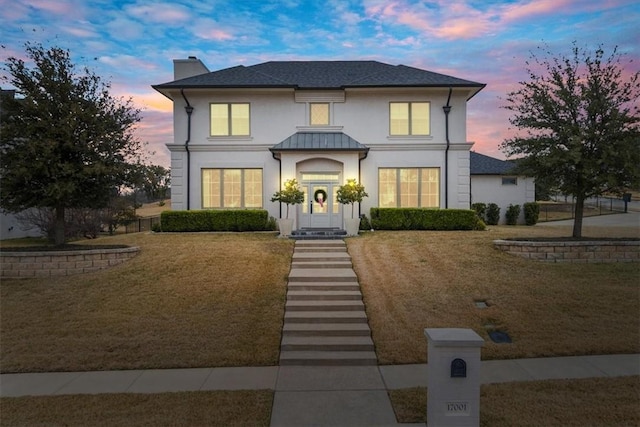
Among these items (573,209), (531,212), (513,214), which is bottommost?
(513,214)

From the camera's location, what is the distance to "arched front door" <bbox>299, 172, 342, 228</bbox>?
60.7 feet

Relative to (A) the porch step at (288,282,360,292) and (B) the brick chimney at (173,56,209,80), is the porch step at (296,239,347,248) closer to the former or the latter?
(A) the porch step at (288,282,360,292)

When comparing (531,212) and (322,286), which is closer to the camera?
(322,286)

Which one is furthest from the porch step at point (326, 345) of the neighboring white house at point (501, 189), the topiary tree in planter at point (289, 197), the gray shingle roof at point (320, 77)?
the neighboring white house at point (501, 189)

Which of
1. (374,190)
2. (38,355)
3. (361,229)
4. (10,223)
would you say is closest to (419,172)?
(374,190)

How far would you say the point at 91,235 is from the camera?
1094 inches

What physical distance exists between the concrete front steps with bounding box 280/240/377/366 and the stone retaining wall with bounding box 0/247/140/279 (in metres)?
6.19

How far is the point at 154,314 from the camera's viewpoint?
30.6 ft

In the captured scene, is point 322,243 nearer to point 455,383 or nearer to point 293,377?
point 293,377

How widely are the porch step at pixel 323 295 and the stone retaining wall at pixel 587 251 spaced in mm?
6148

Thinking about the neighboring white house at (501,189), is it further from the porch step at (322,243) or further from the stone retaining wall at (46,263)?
the stone retaining wall at (46,263)

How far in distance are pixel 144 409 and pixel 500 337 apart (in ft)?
21.6

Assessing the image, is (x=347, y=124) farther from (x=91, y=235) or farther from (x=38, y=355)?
(x=91, y=235)

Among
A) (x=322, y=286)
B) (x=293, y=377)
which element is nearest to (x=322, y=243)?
(x=322, y=286)
